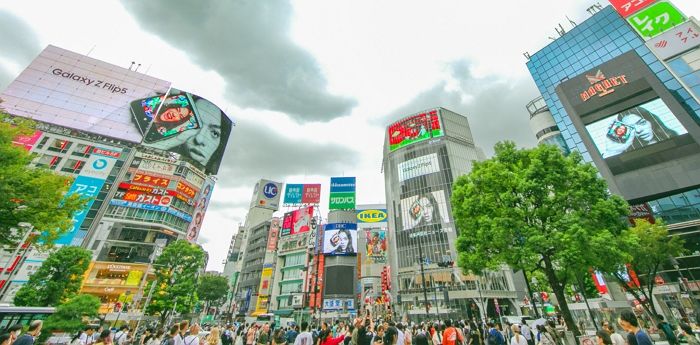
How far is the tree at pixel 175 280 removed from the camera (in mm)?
28500

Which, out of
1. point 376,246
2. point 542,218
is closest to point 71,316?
point 542,218

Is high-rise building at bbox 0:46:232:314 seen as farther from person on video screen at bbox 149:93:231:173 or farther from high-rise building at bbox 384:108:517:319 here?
high-rise building at bbox 384:108:517:319

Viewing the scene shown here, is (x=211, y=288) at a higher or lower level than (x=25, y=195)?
higher

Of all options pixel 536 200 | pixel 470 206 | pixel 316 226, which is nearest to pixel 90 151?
pixel 316 226

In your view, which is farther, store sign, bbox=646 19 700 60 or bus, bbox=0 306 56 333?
store sign, bbox=646 19 700 60

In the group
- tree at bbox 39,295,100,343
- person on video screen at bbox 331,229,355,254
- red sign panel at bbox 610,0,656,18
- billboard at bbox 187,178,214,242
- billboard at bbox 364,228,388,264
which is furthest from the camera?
billboard at bbox 364,228,388,264

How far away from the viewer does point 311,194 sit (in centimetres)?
5934

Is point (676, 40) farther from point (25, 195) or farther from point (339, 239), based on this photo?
point (25, 195)

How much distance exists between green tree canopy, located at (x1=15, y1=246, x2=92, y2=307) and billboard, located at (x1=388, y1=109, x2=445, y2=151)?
53.9 m

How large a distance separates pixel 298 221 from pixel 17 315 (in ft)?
142

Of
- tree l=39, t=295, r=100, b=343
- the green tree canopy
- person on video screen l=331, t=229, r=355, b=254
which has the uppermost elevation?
person on video screen l=331, t=229, r=355, b=254

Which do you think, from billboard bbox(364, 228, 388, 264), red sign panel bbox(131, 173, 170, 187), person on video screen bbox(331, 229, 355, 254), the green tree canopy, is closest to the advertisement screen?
person on video screen bbox(331, 229, 355, 254)

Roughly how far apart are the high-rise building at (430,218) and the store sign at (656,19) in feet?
89.2

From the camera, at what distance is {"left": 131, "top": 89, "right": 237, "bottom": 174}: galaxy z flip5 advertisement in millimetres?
44750
